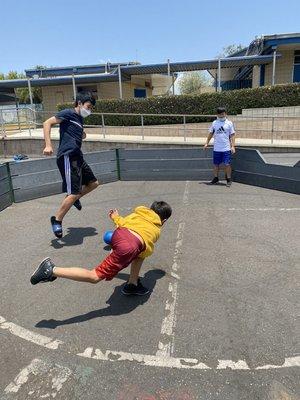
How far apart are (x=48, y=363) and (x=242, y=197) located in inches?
208

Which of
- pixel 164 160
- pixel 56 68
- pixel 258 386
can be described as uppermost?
pixel 56 68

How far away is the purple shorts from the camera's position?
7.70 metres

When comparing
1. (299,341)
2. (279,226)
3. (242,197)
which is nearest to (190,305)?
(299,341)

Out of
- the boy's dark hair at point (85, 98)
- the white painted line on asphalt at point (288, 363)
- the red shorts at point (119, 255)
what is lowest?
the white painted line on asphalt at point (288, 363)

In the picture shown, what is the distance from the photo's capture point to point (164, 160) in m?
8.79

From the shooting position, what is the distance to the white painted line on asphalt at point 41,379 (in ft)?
7.68

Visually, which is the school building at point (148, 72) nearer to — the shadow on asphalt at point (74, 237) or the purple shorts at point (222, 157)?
the purple shorts at point (222, 157)

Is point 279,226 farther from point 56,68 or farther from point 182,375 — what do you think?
point 56,68

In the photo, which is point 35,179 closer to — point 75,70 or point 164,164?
point 164,164

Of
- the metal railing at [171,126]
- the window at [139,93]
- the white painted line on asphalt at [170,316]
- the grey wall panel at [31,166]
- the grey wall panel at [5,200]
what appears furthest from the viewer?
the window at [139,93]

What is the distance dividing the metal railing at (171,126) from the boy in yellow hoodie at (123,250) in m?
11.5

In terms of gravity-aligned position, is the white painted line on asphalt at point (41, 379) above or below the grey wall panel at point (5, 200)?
below

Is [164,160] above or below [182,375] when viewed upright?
above

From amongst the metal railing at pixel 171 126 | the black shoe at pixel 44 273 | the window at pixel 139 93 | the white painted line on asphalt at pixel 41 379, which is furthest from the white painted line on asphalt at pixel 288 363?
the window at pixel 139 93
